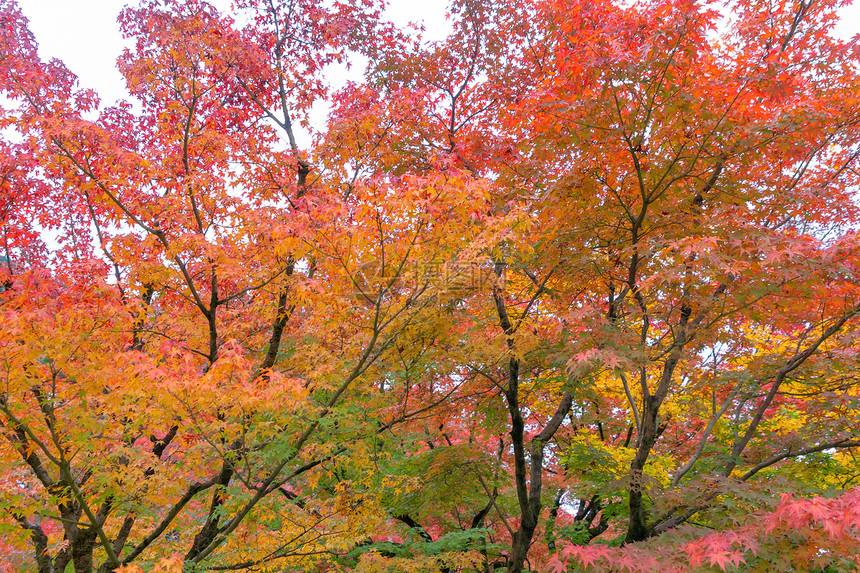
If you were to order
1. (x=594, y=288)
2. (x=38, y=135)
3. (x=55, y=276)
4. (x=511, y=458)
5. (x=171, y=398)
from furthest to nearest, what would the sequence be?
(x=511, y=458)
(x=55, y=276)
(x=594, y=288)
(x=38, y=135)
(x=171, y=398)

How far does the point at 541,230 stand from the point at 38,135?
632cm

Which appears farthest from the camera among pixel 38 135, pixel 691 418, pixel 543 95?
pixel 691 418

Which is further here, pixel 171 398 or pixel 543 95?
pixel 543 95

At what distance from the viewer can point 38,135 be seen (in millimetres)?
5527

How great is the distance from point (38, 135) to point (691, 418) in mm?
12103

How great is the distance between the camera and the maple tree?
4297 millimetres

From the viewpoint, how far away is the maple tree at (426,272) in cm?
430

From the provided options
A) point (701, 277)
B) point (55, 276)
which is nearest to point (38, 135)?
point (55, 276)

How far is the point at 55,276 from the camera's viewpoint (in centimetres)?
700

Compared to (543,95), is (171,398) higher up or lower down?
lower down

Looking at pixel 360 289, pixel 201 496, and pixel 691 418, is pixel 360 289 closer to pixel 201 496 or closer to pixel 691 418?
pixel 201 496

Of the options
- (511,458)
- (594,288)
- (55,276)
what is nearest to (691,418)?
(511,458)

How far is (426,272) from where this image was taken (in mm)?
4660

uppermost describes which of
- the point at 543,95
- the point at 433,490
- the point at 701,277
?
the point at 543,95
